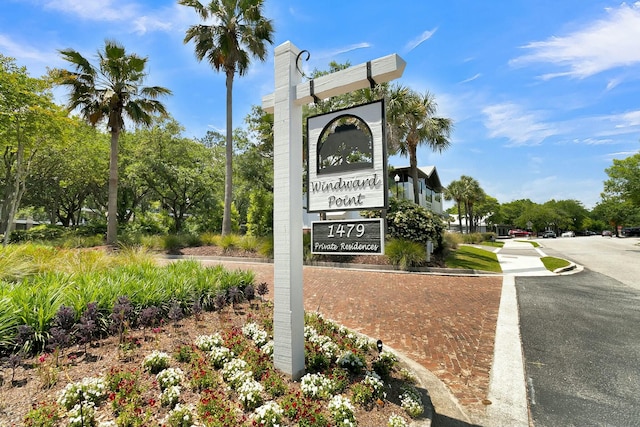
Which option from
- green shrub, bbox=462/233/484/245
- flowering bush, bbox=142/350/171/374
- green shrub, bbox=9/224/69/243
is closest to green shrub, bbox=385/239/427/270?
flowering bush, bbox=142/350/171/374

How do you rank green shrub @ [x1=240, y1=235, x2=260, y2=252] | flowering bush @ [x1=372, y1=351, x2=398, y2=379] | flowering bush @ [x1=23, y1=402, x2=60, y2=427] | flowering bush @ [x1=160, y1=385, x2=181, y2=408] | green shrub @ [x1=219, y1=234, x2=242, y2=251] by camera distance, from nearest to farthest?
flowering bush @ [x1=23, y1=402, x2=60, y2=427] → flowering bush @ [x1=160, y1=385, x2=181, y2=408] → flowering bush @ [x1=372, y1=351, x2=398, y2=379] → green shrub @ [x1=240, y1=235, x2=260, y2=252] → green shrub @ [x1=219, y1=234, x2=242, y2=251]

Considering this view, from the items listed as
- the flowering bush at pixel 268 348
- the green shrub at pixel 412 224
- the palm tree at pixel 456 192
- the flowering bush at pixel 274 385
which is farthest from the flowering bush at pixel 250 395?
the palm tree at pixel 456 192

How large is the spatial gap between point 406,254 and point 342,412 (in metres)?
10.3

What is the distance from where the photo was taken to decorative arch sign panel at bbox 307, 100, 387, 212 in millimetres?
3217

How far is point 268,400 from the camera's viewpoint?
2920 mm

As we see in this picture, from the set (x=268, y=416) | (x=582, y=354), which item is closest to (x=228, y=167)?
(x=268, y=416)

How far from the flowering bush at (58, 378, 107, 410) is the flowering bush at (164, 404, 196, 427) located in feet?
2.35

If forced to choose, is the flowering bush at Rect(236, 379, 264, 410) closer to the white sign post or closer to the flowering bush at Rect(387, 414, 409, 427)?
the white sign post

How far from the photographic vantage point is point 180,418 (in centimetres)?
243

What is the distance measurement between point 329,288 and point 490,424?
5.82 m

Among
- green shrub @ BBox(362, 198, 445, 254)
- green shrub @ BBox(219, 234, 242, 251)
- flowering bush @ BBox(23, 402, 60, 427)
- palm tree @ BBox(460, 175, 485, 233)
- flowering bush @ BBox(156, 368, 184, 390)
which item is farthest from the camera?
palm tree @ BBox(460, 175, 485, 233)

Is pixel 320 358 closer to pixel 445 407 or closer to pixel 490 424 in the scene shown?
pixel 445 407

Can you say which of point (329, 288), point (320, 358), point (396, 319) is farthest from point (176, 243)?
point (320, 358)

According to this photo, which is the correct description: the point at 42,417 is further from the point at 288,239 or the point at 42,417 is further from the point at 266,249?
the point at 266,249
